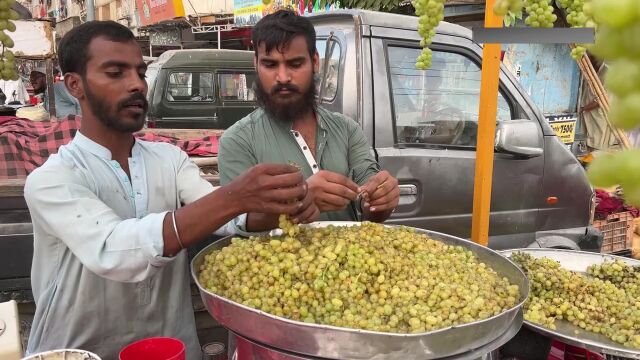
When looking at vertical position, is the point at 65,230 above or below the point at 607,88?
below

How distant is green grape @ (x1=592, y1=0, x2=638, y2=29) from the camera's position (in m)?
0.60

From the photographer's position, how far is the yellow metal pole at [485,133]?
2.51 metres

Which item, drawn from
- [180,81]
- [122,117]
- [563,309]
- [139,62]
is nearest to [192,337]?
[122,117]

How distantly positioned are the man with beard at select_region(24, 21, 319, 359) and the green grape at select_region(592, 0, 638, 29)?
0.97 metres

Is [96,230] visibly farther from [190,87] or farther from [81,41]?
[190,87]

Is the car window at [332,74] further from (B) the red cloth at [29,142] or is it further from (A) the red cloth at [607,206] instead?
(A) the red cloth at [607,206]


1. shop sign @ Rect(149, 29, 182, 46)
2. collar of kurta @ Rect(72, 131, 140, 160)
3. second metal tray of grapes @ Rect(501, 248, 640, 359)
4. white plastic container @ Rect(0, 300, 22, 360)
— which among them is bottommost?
second metal tray of grapes @ Rect(501, 248, 640, 359)

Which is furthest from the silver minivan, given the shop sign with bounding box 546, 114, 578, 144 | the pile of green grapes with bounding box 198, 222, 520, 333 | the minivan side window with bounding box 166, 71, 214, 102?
the minivan side window with bounding box 166, 71, 214, 102

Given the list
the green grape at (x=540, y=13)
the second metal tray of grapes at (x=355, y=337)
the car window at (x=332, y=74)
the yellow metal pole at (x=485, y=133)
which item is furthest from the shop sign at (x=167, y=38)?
the second metal tray of grapes at (x=355, y=337)

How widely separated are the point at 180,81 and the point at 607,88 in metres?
8.29

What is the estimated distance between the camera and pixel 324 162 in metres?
2.57

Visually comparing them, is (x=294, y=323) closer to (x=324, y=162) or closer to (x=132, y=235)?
(x=132, y=235)

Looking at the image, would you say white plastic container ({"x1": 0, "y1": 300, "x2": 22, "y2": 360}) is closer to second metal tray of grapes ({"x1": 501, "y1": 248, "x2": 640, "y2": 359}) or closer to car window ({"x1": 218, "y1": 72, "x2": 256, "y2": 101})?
second metal tray of grapes ({"x1": 501, "y1": 248, "x2": 640, "y2": 359})

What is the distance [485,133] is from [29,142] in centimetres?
305
